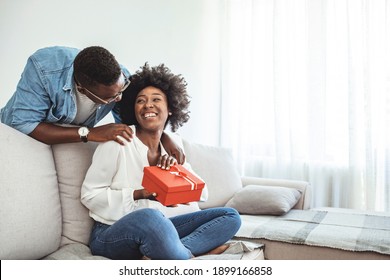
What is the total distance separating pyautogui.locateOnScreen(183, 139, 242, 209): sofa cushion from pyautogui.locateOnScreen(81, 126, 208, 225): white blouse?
33.7 inches

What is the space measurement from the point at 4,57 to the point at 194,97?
142 centimetres

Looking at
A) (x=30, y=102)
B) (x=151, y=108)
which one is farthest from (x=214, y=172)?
(x=30, y=102)

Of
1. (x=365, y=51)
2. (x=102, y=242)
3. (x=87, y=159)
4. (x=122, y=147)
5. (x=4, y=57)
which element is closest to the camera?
(x=102, y=242)

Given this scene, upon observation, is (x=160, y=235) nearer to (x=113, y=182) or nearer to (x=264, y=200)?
(x=113, y=182)

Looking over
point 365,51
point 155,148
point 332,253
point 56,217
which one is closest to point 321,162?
point 365,51

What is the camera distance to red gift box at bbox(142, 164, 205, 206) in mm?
1302

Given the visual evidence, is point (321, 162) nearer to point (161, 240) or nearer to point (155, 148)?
point (155, 148)

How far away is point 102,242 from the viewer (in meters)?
1.36

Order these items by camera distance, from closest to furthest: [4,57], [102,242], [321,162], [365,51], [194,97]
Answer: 1. [102,242]
2. [4,57]
3. [365,51]
4. [321,162]
5. [194,97]

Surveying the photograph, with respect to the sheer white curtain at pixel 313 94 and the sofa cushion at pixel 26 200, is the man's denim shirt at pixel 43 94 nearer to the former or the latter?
the sofa cushion at pixel 26 200

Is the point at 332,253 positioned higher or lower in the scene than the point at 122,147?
lower

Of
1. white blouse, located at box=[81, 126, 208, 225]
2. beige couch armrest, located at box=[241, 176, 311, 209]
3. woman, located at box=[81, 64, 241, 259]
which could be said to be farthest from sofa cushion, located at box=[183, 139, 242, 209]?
white blouse, located at box=[81, 126, 208, 225]

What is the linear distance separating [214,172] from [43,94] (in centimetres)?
122

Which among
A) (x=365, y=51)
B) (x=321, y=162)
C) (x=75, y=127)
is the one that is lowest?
(x=321, y=162)
